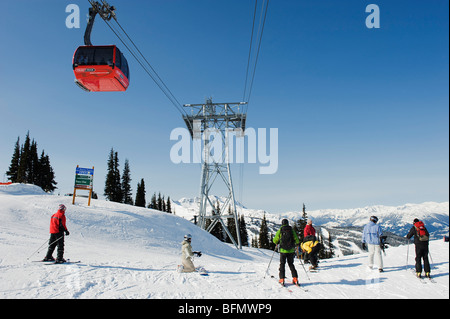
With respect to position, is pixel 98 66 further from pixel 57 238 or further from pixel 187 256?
pixel 187 256

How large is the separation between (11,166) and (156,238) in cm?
6985

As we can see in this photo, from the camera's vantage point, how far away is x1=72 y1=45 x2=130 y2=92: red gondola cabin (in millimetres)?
13641

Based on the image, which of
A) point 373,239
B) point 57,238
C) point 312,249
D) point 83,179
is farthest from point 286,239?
point 83,179

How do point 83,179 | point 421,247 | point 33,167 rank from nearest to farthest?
1. point 421,247
2. point 83,179
3. point 33,167

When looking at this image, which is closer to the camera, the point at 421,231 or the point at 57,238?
the point at 421,231

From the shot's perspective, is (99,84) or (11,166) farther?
(11,166)

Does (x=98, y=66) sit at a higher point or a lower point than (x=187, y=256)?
higher

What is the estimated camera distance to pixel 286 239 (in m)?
7.77

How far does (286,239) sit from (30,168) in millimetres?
79247

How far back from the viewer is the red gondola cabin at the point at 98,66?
13.6m
